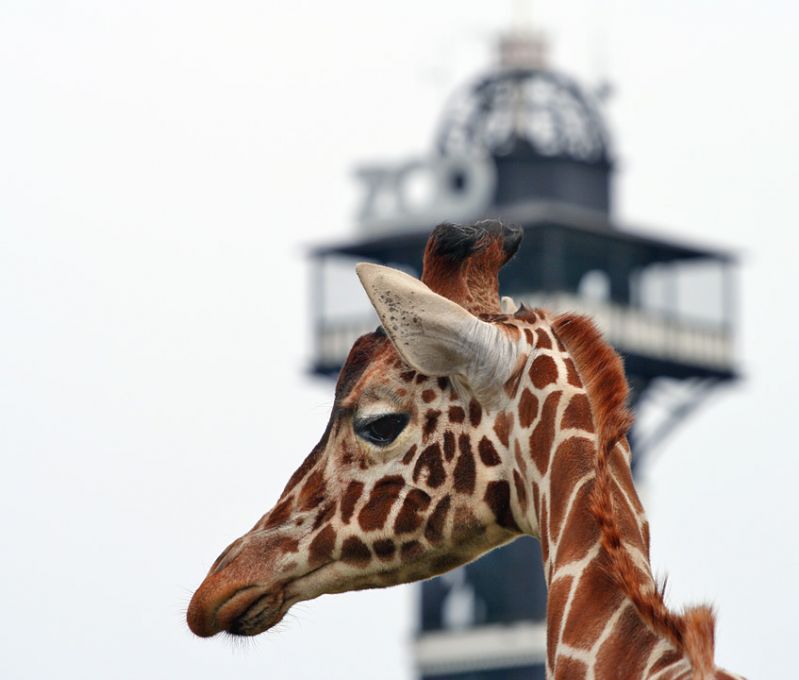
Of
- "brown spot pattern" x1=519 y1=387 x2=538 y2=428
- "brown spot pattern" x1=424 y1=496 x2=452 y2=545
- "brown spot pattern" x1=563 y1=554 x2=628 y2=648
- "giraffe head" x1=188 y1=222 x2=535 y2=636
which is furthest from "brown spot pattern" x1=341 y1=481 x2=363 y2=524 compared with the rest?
"brown spot pattern" x1=563 y1=554 x2=628 y2=648

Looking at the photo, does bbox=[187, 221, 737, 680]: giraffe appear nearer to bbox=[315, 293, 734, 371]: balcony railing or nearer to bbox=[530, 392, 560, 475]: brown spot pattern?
bbox=[530, 392, 560, 475]: brown spot pattern

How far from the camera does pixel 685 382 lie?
136 metres

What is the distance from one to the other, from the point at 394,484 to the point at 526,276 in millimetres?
121205

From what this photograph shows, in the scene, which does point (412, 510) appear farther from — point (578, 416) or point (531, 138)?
point (531, 138)

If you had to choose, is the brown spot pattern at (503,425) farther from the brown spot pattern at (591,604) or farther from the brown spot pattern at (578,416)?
the brown spot pattern at (591,604)

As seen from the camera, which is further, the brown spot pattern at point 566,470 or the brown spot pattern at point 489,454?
the brown spot pattern at point 489,454

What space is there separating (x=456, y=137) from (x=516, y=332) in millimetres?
110086

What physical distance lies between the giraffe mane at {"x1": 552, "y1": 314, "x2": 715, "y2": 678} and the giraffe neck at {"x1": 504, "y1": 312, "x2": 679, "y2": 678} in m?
0.07

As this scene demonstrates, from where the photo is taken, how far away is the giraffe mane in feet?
49.3

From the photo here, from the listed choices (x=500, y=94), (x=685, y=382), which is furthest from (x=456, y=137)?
(x=685, y=382)

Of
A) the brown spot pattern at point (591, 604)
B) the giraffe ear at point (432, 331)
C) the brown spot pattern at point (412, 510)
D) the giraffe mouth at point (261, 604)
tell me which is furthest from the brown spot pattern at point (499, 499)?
the giraffe mouth at point (261, 604)

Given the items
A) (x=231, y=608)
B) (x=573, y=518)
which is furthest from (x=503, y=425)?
(x=231, y=608)

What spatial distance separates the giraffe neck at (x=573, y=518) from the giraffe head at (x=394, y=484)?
0.15 metres

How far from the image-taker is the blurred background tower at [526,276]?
131 meters
